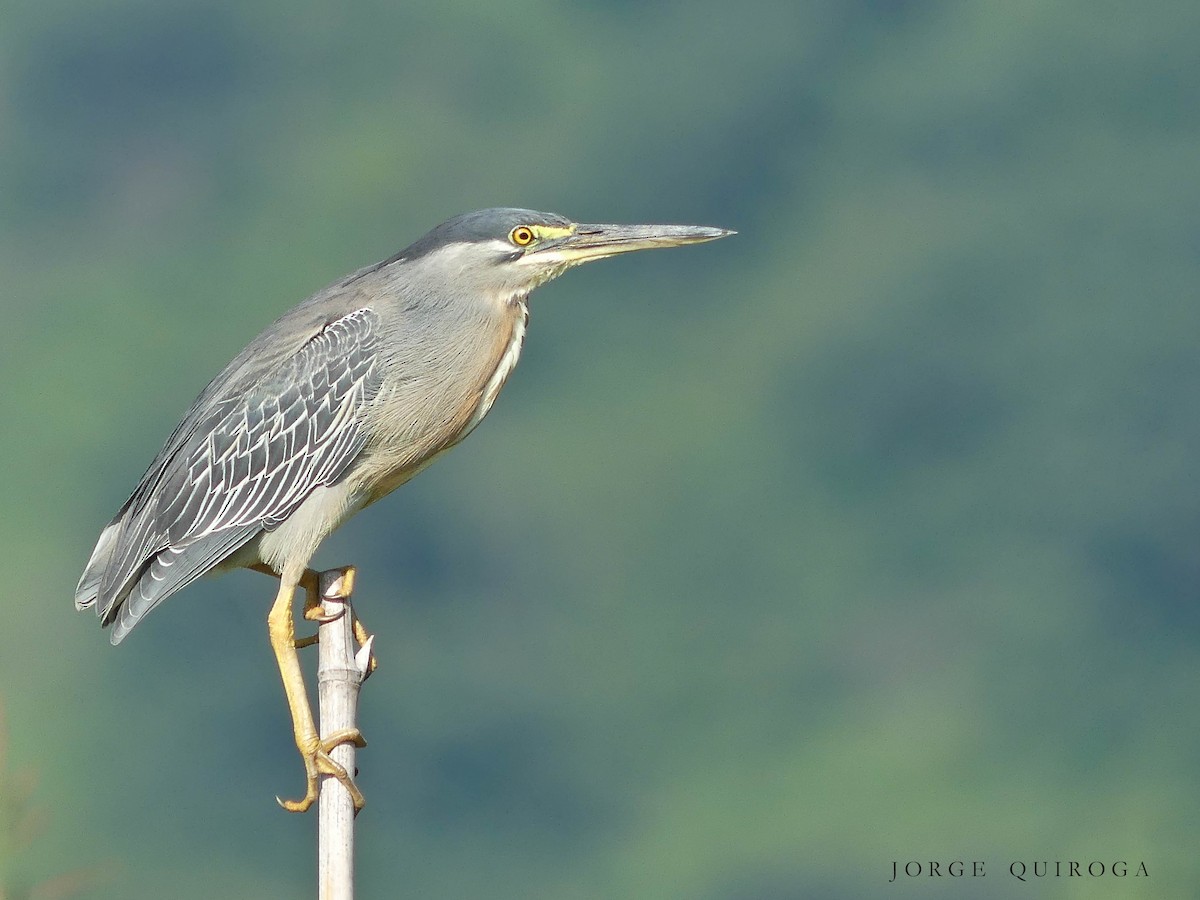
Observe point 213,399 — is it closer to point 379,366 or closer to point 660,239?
point 379,366

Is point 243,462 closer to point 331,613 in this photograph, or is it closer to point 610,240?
point 331,613

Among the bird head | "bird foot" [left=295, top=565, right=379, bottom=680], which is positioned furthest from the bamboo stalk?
the bird head

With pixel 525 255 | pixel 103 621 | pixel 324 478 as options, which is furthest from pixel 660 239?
pixel 103 621

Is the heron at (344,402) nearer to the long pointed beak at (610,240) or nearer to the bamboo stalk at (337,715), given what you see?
the long pointed beak at (610,240)

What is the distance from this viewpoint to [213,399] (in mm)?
2955

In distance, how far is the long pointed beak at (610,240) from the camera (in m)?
2.81

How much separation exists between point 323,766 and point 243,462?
728 millimetres

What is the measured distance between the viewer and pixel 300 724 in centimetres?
246

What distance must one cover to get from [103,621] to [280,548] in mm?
399

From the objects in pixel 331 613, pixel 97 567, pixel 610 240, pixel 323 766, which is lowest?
pixel 323 766

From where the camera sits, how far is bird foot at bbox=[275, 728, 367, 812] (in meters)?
2.36

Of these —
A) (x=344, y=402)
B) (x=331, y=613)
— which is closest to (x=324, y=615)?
(x=331, y=613)

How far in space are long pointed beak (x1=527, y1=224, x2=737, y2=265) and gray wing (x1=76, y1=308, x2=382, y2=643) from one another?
14.1 inches

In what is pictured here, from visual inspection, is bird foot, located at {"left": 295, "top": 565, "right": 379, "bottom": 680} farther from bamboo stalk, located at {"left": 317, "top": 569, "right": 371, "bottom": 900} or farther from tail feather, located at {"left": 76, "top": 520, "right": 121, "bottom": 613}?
tail feather, located at {"left": 76, "top": 520, "right": 121, "bottom": 613}
